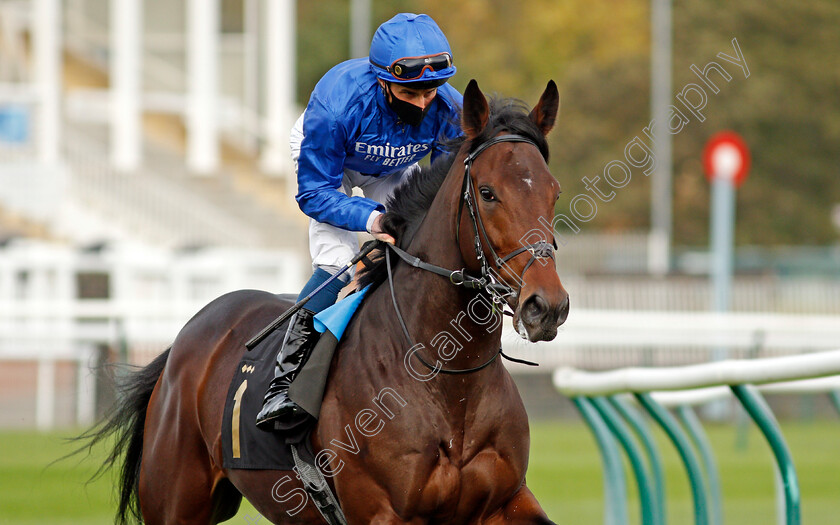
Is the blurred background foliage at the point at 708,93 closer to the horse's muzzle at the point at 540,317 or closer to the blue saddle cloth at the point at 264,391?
the blue saddle cloth at the point at 264,391

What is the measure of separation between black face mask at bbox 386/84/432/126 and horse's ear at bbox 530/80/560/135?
1.78 ft

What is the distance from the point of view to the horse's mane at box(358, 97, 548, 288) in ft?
13.3

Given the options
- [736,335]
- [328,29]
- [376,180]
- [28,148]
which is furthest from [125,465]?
[328,29]

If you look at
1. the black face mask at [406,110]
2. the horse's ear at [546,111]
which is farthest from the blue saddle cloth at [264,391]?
the horse's ear at [546,111]

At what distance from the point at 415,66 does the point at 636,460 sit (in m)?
1.97

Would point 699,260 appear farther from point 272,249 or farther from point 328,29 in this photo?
point 328,29

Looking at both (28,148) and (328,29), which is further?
(328,29)

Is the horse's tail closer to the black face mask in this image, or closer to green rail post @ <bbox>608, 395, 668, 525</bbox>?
A: the black face mask

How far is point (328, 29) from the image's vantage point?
43.4 metres

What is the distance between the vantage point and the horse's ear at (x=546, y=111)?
4.09 metres

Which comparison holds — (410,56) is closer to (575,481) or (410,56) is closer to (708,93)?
(575,481)

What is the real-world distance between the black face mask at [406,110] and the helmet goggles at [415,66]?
0.11 meters

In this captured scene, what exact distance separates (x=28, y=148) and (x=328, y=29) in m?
25.7

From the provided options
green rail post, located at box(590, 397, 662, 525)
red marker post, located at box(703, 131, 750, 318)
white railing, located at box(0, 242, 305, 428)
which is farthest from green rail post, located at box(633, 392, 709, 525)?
red marker post, located at box(703, 131, 750, 318)
